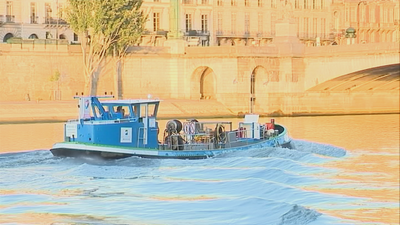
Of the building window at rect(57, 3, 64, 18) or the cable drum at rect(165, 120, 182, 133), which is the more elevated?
the building window at rect(57, 3, 64, 18)

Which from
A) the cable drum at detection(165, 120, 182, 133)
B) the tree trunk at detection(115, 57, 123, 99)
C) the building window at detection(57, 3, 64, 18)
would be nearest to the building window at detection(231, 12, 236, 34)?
the building window at detection(57, 3, 64, 18)

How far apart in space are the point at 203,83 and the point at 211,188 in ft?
190

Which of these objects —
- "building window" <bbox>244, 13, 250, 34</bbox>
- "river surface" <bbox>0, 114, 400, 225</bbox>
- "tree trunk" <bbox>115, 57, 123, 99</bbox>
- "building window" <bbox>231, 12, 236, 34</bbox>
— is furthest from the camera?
"building window" <bbox>244, 13, 250, 34</bbox>

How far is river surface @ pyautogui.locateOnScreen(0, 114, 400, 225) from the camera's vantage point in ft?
106

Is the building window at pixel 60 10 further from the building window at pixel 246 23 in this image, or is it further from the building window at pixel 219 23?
the building window at pixel 246 23

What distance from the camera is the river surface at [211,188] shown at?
32312 mm

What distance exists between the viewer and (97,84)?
89.5 meters

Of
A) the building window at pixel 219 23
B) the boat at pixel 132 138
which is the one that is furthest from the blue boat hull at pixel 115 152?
the building window at pixel 219 23

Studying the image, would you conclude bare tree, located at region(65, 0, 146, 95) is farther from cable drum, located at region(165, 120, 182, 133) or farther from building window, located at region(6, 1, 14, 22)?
cable drum, located at region(165, 120, 182, 133)

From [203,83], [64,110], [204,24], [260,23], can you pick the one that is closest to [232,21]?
[204,24]

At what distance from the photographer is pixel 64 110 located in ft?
265

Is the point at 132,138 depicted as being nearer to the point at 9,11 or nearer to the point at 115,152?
the point at 115,152

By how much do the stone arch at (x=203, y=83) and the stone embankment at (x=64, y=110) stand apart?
12.0 ft

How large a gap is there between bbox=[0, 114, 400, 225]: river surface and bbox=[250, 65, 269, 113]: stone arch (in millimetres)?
33613
